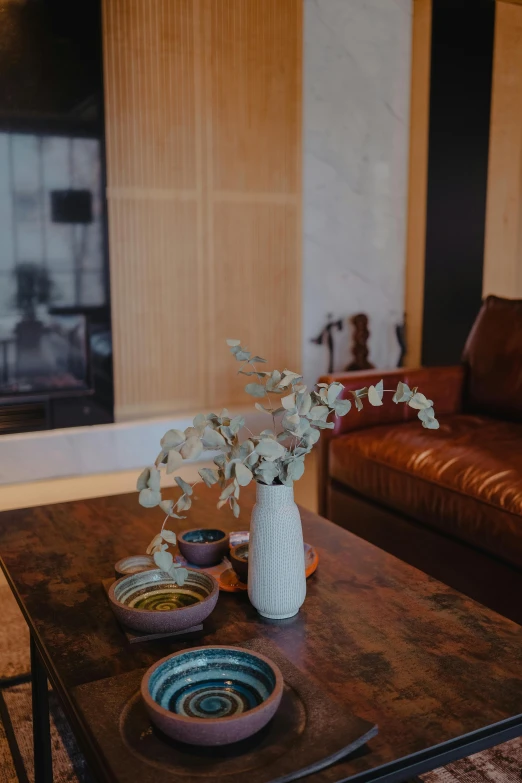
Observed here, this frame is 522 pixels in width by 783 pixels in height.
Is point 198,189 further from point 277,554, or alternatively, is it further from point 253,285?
point 277,554

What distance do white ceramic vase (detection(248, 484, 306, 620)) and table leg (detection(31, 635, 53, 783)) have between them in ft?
1.44

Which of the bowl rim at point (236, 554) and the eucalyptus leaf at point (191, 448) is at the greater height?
the eucalyptus leaf at point (191, 448)

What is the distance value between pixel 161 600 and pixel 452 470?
1105mm

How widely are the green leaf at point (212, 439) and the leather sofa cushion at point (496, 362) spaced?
1.69 metres

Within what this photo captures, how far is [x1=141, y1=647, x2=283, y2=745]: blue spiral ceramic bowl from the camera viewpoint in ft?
2.90

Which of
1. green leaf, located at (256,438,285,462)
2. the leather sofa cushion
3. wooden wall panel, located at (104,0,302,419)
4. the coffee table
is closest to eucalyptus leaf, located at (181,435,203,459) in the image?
green leaf, located at (256,438,285,462)

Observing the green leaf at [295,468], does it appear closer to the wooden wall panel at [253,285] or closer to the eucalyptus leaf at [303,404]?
the eucalyptus leaf at [303,404]

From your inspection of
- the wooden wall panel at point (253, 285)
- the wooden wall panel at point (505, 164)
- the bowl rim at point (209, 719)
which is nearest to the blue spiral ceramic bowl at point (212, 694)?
the bowl rim at point (209, 719)

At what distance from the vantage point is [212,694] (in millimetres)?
1002

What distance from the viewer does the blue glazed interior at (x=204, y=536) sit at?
5.00 feet

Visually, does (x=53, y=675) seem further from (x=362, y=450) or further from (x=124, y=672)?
(x=362, y=450)

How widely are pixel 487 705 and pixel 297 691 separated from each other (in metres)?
0.25

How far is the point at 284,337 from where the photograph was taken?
4.19 m

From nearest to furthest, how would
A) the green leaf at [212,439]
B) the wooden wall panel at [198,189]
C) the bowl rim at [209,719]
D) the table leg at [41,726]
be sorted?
the bowl rim at [209,719], the green leaf at [212,439], the table leg at [41,726], the wooden wall panel at [198,189]
